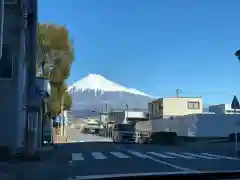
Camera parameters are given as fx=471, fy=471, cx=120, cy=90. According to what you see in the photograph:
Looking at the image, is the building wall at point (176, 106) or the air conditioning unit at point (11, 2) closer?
the air conditioning unit at point (11, 2)

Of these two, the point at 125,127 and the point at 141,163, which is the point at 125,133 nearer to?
the point at 125,127

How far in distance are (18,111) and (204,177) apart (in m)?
19.2

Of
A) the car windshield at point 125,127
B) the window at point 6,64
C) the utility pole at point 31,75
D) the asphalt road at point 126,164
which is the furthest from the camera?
the car windshield at point 125,127

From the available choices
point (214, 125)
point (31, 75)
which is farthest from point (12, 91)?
point (214, 125)

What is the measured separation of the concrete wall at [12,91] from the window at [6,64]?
6.3 inches

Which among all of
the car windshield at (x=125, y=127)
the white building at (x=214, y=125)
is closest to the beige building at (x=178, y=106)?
the car windshield at (x=125, y=127)

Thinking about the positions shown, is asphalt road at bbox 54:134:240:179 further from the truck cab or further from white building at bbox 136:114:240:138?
the truck cab

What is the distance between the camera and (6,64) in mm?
23531

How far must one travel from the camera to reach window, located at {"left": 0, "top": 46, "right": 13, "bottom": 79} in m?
23.4

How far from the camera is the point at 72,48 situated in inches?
2023

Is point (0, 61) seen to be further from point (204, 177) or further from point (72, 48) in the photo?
point (72, 48)

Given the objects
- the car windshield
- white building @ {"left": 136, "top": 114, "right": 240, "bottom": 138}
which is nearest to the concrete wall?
white building @ {"left": 136, "top": 114, "right": 240, "bottom": 138}

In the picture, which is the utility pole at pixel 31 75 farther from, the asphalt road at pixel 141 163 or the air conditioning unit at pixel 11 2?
the asphalt road at pixel 141 163

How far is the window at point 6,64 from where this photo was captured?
76.8 feet
